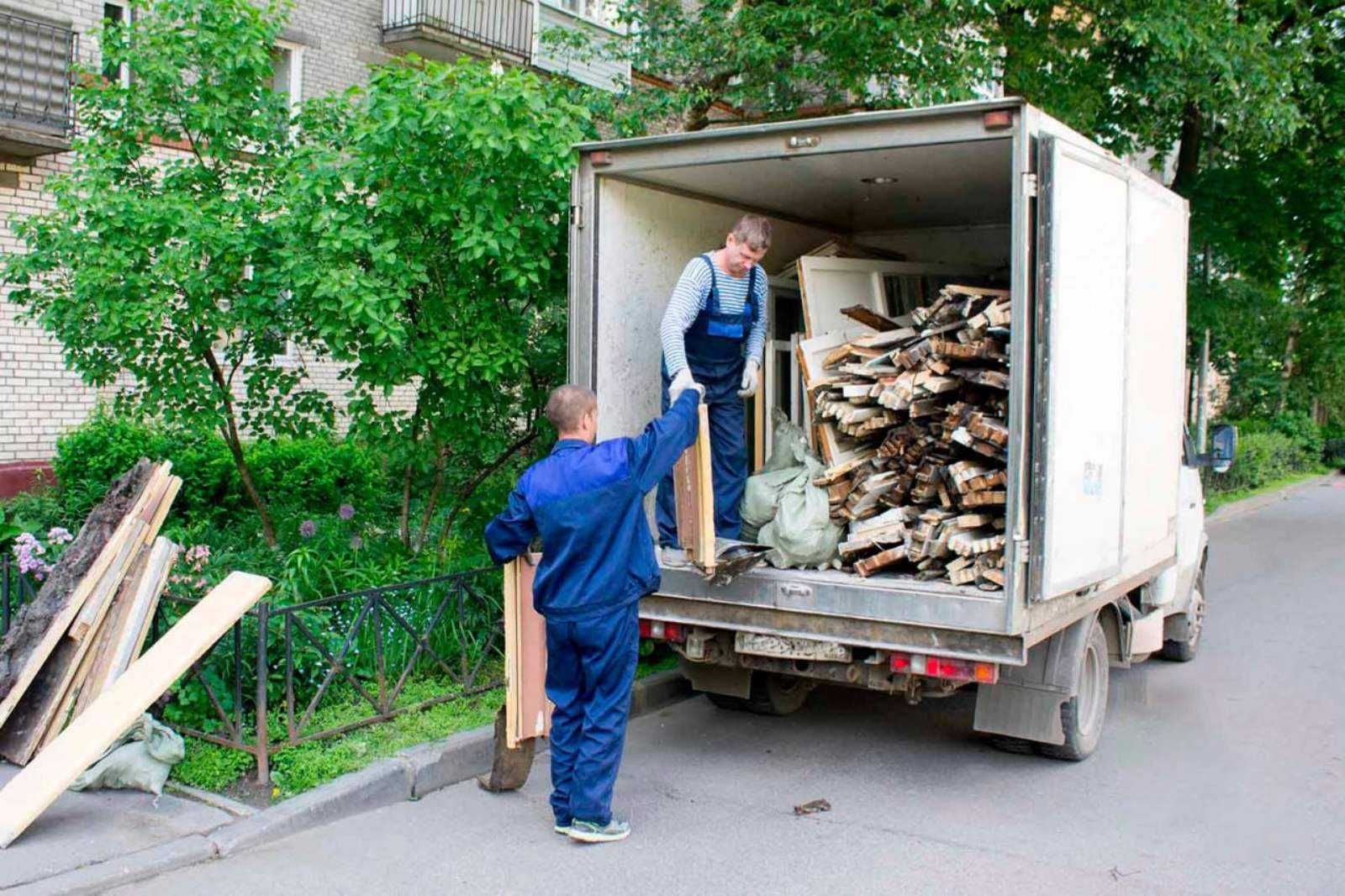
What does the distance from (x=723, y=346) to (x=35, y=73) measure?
843 cm

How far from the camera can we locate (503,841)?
4.89 m

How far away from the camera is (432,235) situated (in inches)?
262

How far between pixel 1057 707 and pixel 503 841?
8.49 feet

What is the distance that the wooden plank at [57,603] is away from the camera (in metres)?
5.22

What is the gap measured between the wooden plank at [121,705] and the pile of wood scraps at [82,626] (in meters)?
0.42

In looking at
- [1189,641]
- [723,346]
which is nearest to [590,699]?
[723,346]

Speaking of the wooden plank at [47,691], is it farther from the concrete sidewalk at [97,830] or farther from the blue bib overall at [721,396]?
the blue bib overall at [721,396]

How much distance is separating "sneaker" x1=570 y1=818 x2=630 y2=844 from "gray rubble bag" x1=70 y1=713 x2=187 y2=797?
1.69 metres

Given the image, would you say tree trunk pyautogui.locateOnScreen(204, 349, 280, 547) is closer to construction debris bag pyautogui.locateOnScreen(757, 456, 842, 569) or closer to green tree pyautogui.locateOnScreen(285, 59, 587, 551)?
green tree pyautogui.locateOnScreen(285, 59, 587, 551)

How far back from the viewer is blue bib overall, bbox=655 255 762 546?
6.23 meters

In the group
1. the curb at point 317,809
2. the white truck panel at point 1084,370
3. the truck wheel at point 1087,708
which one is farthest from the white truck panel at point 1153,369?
the curb at point 317,809

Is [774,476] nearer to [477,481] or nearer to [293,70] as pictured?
[477,481]

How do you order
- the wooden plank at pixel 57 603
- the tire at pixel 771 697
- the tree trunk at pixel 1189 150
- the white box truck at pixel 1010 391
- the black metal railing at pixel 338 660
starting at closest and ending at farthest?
the white box truck at pixel 1010 391 → the wooden plank at pixel 57 603 → the black metal railing at pixel 338 660 → the tire at pixel 771 697 → the tree trunk at pixel 1189 150

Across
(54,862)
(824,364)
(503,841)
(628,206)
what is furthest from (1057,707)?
(54,862)
